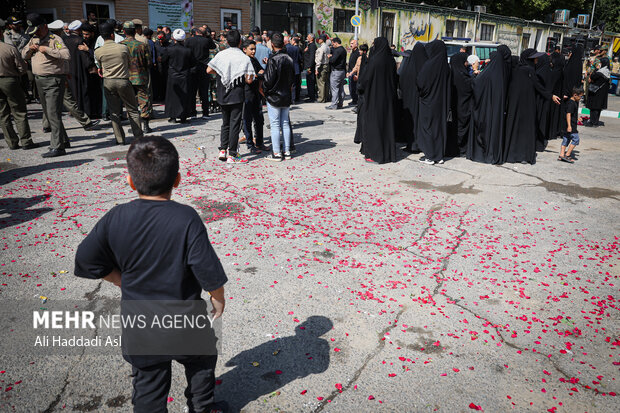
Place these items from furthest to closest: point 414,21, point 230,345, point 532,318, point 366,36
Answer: point 414,21 → point 366,36 → point 532,318 → point 230,345

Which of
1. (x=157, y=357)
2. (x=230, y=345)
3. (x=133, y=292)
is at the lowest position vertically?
(x=230, y=345)

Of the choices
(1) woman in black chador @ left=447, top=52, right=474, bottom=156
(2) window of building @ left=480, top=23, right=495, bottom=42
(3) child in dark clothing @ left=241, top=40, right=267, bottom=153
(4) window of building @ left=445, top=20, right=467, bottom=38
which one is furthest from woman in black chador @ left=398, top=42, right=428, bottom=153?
(2) window of building @ left=480, top=23, right=495, bottom=42

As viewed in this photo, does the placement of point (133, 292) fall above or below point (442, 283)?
above

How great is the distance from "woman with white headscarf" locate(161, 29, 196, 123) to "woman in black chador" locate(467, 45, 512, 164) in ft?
21.9

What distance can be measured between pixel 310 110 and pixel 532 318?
1130cm

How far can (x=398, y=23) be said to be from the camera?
29703mm

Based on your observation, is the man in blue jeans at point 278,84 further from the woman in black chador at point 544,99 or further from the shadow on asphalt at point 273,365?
the woman in black chador at point 544,99

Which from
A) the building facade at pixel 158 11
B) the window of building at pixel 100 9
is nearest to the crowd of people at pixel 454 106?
the building facade at pixel 158 11

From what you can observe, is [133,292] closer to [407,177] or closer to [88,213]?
[88,213]

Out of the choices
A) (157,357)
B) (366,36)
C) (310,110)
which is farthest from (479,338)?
(366,36)

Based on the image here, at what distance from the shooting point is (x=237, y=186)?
6.94 metres

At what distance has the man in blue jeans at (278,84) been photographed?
7.67 m

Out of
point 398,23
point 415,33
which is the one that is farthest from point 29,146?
point 415,33

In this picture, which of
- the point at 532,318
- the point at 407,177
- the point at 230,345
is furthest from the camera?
the point at 407,177
